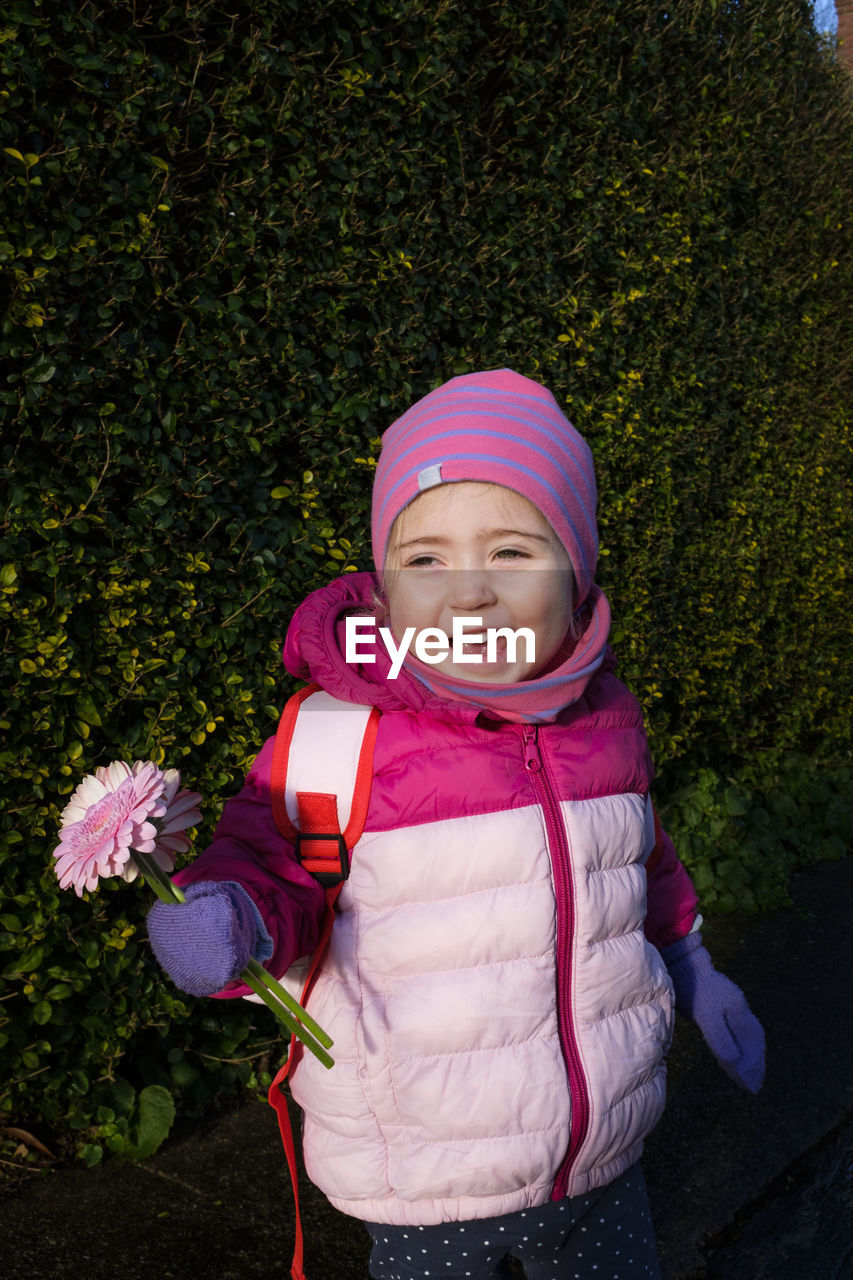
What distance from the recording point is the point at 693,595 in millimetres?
4672

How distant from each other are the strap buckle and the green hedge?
41.2 inches

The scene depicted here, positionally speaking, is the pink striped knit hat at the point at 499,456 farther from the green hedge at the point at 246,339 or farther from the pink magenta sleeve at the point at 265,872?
the green hedge at the point at 246,339

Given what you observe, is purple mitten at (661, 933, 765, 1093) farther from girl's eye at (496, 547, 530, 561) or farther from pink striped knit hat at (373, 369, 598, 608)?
girl's eye at (496, 547, 530, 561)

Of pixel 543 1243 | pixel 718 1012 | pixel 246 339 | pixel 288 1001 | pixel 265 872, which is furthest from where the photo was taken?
pixel 246 339

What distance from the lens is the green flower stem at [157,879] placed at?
128 centimetres

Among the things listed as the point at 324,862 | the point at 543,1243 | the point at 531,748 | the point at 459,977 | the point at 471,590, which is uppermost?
the point at 471,590

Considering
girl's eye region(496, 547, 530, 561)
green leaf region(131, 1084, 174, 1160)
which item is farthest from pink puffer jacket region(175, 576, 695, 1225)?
green leaf region(131, 1084, 174, 1160)

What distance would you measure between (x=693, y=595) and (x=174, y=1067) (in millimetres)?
2934

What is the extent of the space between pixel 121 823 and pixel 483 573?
665mm

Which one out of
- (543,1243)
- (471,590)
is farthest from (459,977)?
(471,590)

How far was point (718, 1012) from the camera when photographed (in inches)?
75.2

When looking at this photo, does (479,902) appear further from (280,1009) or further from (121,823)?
(121,823)

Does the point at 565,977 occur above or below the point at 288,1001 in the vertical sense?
below

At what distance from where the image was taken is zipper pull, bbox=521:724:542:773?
1.66 m
